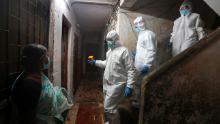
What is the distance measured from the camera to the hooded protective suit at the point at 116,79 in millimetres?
2594

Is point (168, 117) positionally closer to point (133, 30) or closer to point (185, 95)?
point (185, 95)

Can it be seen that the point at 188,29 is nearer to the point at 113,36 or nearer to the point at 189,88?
the point at 113,36

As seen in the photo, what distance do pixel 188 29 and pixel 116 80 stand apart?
1.27m

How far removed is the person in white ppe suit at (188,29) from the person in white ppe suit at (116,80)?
2.68 ft

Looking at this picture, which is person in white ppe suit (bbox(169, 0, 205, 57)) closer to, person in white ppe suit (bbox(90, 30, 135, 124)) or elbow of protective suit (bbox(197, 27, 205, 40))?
elbow of protective suit (bbox(197, 27, 205, 40))

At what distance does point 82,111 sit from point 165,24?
249cm

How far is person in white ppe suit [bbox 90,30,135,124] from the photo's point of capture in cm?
259

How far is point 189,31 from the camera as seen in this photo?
103 inches

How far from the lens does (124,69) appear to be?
2725mm

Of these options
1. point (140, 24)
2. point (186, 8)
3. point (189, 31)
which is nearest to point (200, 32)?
point (189, 31)

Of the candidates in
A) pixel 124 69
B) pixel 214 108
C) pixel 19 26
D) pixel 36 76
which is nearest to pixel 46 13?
pixel 19 26

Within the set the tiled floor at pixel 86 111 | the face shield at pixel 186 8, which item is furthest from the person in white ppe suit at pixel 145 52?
the tiled floor at pixel 86 111

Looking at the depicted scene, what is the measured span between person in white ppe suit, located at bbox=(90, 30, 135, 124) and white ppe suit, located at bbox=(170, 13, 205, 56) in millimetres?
816

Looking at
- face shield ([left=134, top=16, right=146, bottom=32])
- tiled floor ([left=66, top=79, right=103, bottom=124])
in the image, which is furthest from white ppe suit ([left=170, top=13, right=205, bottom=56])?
tiled floor ([left=66, top=79, right=103, bottom=124])
